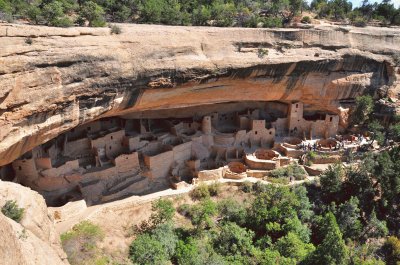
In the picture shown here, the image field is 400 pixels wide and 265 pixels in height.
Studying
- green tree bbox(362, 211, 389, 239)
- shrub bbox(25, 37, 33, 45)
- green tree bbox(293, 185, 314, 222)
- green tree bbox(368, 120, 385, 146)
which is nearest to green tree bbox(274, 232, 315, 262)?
green tree bbox(293, 185, 314, 222)

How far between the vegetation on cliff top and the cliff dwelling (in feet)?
15.9

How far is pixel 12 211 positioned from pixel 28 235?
0.86 meters

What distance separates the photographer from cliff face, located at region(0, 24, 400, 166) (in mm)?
11898

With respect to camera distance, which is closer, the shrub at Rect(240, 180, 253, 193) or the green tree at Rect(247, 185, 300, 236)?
the green tree at Rect(247, 185, 300, 236)

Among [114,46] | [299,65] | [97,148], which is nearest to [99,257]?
[97,148]

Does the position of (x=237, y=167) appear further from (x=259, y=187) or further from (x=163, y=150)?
(x=163, y=150)

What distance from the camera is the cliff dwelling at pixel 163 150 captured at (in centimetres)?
1555

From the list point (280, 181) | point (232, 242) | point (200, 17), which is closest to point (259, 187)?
point (280, 181)

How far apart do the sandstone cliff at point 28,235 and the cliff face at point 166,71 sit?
8.99ft

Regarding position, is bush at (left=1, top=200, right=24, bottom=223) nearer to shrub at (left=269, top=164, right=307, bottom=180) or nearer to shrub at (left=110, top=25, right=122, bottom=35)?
shrub at (left=110, top=25, right=122, bottom=35)

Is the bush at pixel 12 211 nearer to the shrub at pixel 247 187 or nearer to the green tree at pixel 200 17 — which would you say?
the shrub at pixel 247 187

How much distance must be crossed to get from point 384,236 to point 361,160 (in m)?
4.28

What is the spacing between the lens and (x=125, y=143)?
18094mm

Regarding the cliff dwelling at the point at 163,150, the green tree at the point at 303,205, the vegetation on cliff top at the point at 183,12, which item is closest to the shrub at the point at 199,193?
the cliff dwelling at the point at 163,150
